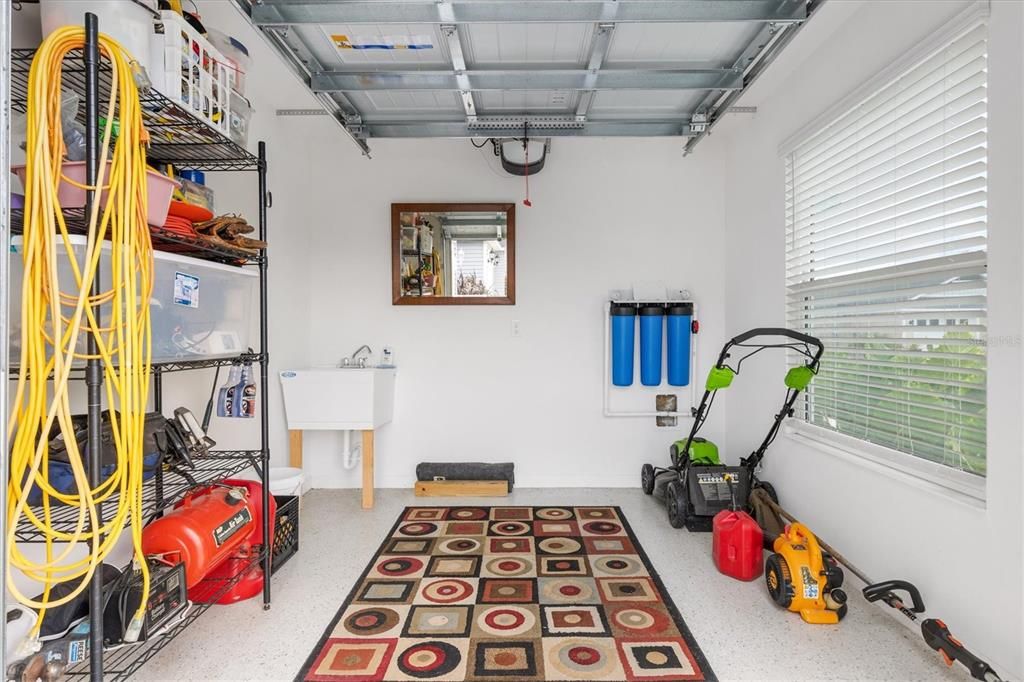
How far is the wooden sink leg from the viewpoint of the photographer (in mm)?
3403

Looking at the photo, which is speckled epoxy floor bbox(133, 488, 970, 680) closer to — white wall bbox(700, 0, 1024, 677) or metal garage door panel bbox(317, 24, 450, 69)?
white wall bbox(700, 0, 1024, 677)

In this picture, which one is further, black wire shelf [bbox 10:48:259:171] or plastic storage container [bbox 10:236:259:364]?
black wire shelf [bbox 10:48:259:171]

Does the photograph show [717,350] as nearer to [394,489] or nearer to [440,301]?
[440,301]

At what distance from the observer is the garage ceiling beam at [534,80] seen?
237 centimetres

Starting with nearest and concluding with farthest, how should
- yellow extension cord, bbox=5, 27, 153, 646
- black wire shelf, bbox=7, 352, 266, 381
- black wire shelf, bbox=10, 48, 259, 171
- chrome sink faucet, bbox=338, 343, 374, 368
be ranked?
yellow extension cord, bbox=5, 27, 153, 646 < black wire shelf, bbox=10, 48, 259, 171 < black wire shelf, bbox=7, 352, 266, 381 < chrome sink faucet, bbox=338, 343, 374, 368

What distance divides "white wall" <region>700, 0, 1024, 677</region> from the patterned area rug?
35.4 inches

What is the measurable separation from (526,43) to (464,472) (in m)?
2.64

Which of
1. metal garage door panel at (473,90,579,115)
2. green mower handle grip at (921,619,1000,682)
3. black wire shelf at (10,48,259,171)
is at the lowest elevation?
green mower handle grip at (921,619,1000,682)

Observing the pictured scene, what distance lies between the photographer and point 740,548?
241cm

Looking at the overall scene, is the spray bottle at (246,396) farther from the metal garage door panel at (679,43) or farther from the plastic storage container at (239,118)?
the metal garage door panel at (679,43)

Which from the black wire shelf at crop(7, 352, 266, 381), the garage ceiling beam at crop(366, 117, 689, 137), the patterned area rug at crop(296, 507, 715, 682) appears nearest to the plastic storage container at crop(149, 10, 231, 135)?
the black wire shelf at crop(7, 352, 266, 381)

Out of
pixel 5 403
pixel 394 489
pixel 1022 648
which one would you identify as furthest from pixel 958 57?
pixel 394 489

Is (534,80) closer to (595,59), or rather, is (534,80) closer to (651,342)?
(595,59)

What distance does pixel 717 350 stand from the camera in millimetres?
3857
